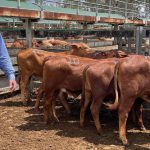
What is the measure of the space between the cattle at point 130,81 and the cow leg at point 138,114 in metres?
0.79

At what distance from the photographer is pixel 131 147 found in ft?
21.2

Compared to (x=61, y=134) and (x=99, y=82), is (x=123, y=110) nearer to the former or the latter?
(x=99, y=82)

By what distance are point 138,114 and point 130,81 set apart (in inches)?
47.9

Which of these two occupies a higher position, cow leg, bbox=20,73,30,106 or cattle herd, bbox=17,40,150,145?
cattle herd, bbox=17,40,150,145

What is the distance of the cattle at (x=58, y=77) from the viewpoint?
312 inches

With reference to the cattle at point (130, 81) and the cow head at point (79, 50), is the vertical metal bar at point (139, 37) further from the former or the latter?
the cow head at point (79, 50)

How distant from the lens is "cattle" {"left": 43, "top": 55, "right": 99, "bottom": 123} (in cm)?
792

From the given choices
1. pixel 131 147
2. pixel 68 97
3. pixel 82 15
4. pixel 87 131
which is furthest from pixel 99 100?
pixel 82 15

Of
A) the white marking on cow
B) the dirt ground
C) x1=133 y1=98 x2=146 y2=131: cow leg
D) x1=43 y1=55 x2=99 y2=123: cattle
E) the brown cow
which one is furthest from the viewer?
the brown cow

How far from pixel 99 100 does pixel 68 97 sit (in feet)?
8.82

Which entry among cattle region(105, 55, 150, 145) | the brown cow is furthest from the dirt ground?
the brown cow

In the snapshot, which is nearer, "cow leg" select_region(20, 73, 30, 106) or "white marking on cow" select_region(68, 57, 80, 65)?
"white marking on cow" select_region(68, 57, 80, 65)

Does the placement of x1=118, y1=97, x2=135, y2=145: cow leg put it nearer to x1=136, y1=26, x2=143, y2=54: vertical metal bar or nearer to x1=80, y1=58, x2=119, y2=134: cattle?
x1=80, y1=58, x2=119, y2=134: cattle

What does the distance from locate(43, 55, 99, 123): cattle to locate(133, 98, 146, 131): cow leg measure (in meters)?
1.23
